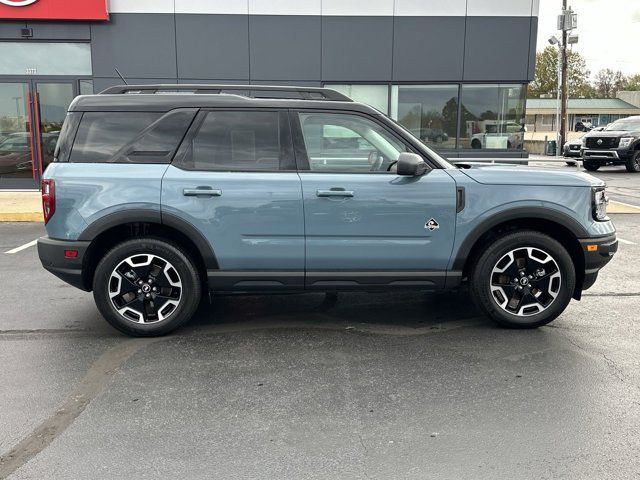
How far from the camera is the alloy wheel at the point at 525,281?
4.69 m

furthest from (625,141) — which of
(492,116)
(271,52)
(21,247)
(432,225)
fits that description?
(21,247)

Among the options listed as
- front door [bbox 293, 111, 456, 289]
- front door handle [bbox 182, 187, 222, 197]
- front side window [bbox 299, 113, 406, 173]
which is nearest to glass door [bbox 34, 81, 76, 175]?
front door handle [bbox 182, 187, 222, 197]

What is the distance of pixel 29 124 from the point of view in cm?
1345

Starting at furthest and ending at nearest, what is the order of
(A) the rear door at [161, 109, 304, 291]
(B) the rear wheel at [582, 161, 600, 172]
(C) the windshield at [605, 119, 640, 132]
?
(B) the rear wheel at [582, 161, 600, 172], (C) the windshield at [605, 119, 640, 132], (A) the rear door at [161, 109, 304, 291]

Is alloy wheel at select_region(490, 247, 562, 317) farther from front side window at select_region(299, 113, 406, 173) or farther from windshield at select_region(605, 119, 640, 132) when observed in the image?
windshield at select_region(605, 119, 640, 132)

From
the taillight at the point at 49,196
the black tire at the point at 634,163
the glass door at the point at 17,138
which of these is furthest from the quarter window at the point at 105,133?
the black tire at the point at 634,163

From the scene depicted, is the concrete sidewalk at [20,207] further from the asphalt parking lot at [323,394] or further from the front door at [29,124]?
the asphalt parking lot at [323,394]

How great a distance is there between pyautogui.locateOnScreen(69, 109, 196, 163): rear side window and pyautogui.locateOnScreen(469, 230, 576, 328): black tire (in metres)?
2.64

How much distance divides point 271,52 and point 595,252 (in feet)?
33.2

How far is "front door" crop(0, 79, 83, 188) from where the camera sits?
1333cm

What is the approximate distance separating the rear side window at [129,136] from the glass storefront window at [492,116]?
10313mm

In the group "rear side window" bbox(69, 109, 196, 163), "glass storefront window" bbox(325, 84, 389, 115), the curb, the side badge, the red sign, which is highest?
the red sign

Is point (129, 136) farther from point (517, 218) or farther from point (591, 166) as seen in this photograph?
point (591, 166)

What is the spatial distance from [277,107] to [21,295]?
11.2 feet
